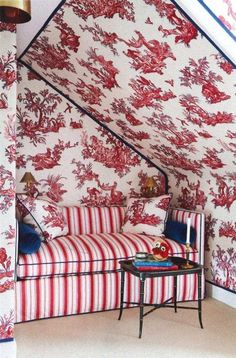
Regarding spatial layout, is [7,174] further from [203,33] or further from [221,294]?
[221,294]

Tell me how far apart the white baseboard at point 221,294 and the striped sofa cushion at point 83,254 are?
0.31 metres

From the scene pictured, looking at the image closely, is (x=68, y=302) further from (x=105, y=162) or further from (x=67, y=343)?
(x=105, y=162)

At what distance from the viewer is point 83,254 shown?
349 cm

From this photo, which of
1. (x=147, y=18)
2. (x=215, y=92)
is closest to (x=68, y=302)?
(x=215, y=92)

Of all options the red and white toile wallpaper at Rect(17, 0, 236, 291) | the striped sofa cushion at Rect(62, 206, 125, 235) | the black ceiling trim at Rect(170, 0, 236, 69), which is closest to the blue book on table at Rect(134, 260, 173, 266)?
the red and white toile wallpaper at Rect(17, 0, 236, 291)

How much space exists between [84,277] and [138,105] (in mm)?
1410

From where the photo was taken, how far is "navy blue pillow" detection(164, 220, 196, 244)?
13.0 ft

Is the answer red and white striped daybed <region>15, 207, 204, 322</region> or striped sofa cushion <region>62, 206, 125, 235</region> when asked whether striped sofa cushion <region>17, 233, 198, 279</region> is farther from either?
striped sofa cushion <region>62, 206, 125, 235</region>

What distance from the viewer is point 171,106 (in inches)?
124

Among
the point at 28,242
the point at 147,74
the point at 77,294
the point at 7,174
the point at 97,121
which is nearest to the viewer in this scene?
the point at 7,174

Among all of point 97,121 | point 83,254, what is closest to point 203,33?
point 83,254

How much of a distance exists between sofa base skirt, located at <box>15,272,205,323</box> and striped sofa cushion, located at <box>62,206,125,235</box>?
0.79 metres

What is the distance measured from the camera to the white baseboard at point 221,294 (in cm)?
373

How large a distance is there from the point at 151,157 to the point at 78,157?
755mm
